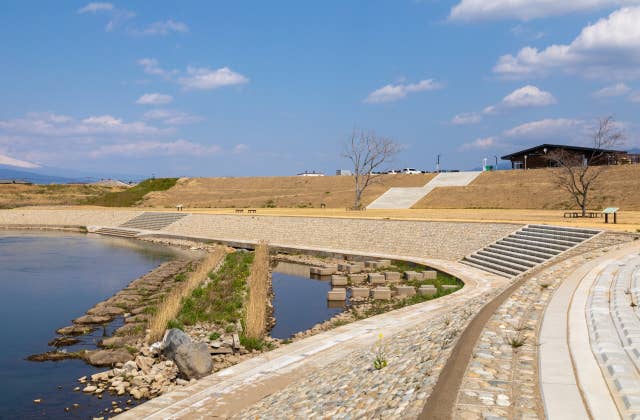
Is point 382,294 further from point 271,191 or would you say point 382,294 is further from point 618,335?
point 271,191

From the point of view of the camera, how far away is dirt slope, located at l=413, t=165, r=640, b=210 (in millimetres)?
51031

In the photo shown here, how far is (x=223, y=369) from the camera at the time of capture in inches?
528

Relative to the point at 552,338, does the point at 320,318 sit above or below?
below

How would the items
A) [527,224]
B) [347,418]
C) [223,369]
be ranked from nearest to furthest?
[347,418] → [223,369] → [527,224]

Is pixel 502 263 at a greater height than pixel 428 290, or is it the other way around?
pixel 502 263

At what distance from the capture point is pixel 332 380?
10.7 m

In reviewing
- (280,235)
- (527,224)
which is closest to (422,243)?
(527,224)

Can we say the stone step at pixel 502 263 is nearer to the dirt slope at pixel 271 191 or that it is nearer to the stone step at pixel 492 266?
the stone step at pixel 492 266

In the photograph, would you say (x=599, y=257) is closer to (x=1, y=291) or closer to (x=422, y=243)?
(x=422, y=243)

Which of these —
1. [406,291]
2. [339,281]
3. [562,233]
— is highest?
[562,233]

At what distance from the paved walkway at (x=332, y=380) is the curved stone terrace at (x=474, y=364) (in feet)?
0.10

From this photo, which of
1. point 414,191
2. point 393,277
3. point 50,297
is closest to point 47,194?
point 414,191

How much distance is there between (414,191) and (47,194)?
60.3 metres

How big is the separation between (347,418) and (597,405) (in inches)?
132
